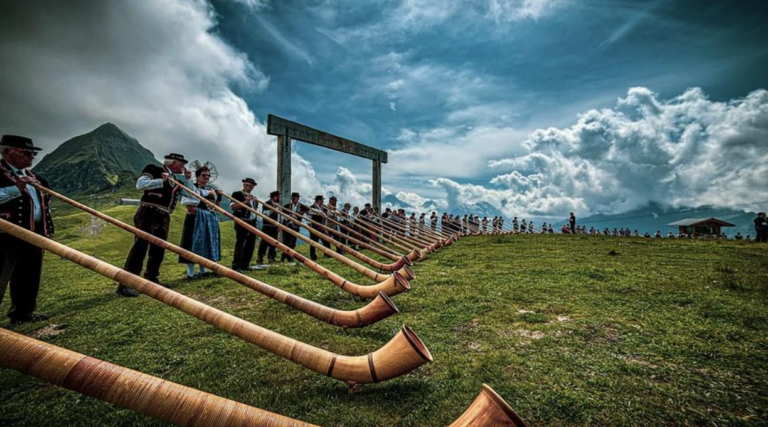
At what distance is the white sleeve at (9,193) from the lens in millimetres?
3689

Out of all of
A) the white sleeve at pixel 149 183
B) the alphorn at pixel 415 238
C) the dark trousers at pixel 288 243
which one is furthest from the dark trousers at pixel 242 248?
the alphorn at pixel 415 238

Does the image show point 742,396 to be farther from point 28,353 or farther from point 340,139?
point 340,139

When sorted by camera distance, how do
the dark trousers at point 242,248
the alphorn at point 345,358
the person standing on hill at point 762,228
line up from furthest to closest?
1. the person standing on hill at point 762,228
2. the dark trousers at point 242,248
3. the alphorn at point 345,358

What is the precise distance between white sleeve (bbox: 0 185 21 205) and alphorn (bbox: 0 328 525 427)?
3.62m

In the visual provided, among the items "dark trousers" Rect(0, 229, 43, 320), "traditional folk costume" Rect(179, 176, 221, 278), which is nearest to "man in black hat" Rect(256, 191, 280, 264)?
"traditional folk costume" Rect(179, 176, 221, 278)

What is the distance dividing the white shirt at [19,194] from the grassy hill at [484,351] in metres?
1.37

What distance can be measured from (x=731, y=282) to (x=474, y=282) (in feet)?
13.0

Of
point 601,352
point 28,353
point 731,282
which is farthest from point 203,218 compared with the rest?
point 731,282

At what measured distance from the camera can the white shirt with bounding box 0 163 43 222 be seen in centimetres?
371

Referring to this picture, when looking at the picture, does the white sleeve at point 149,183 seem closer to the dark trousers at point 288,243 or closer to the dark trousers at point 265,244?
the dark trousers at point 265,244

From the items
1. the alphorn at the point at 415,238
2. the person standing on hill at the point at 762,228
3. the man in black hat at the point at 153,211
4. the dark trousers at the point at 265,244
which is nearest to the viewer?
the man in black hat at the point at 153,211

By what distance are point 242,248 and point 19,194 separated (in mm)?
4360

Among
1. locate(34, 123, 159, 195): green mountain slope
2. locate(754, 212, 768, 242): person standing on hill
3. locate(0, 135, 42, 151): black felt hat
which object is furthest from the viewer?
locate(34, 123, 159, 195): green mountain slope

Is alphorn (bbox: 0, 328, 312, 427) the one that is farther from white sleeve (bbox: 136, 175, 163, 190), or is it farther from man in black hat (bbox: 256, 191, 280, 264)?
man in black hat (bbox: 256, 191, 280, 264)
